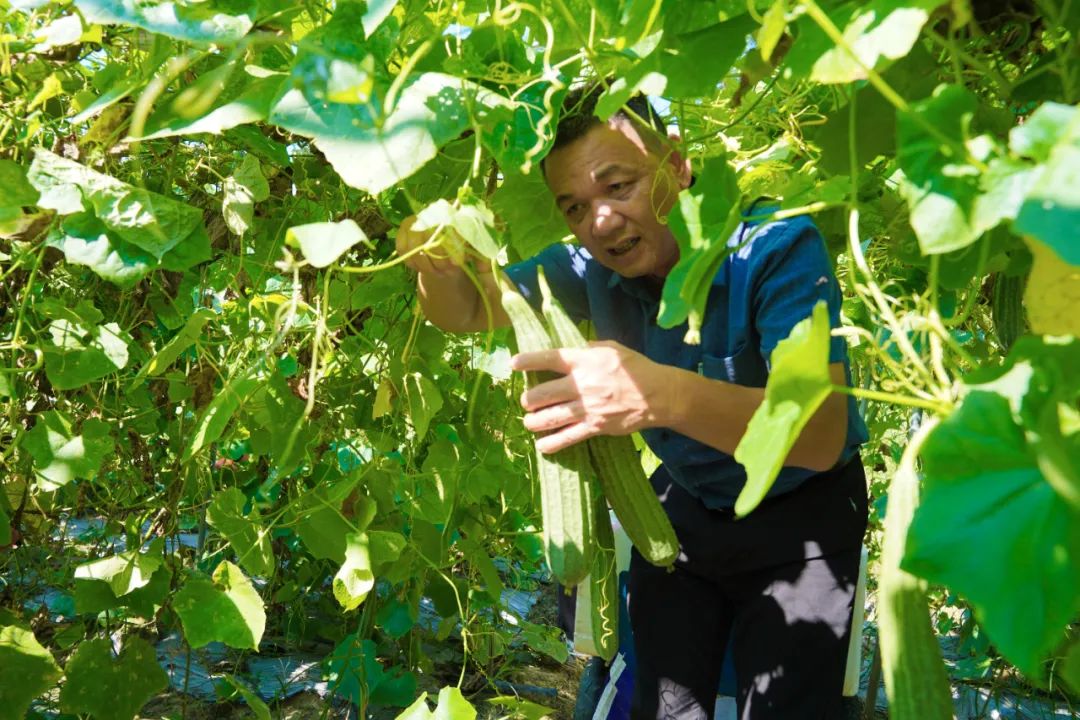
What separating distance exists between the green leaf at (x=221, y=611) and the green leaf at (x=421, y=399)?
36cm

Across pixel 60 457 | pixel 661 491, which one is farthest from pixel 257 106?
pixel 661 491

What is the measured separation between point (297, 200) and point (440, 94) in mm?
848

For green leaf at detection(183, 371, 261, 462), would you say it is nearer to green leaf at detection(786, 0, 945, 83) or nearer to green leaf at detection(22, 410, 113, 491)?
green leaf at detection(22, 410, 113, 491)

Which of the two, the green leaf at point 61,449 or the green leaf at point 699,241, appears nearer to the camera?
the green leaf at point 699,241

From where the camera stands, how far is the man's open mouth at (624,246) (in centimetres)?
147

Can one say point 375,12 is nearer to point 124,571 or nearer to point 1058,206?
point 1058,206

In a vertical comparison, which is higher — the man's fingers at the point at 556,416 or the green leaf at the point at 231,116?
the green leaf at the point at 231,116

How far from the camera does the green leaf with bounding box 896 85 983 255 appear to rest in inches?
23.5

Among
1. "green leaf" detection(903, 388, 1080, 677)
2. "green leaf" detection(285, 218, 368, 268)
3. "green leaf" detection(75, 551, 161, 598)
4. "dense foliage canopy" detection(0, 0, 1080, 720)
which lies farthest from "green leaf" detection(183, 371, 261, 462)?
"green leaf" detection(903, 388, 1080, 677)

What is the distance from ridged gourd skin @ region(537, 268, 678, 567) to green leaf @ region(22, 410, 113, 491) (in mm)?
894

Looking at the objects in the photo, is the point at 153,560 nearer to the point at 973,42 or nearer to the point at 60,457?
the point at 60,457

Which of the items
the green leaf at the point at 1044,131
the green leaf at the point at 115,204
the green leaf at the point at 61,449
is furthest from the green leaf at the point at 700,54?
the green leaf at the point at 61,449

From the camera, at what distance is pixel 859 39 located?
0.63 meters

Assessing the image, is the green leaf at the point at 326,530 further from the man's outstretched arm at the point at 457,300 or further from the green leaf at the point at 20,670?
the green leaf at the point at 20,670
